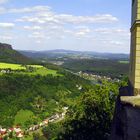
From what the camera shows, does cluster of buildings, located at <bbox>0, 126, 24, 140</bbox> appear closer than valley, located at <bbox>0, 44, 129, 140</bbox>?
No

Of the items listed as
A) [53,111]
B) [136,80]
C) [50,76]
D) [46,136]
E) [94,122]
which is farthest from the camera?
[50,76]

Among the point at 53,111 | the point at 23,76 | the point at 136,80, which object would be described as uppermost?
the point at 136,80

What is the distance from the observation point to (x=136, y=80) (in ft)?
40.2

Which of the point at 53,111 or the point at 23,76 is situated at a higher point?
the point at 23,76

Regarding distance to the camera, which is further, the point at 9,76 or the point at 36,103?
the point at 9,76

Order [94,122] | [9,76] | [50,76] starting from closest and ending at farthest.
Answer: [94,122] → [9,76] → [50,76]

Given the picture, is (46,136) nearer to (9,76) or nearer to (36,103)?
(36,103)

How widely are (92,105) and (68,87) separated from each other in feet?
465

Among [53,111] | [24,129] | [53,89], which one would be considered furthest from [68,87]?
[24,129]

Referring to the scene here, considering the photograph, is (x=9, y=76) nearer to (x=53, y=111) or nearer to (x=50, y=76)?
(x=50, y=76)

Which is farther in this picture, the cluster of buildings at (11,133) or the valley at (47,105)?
the cluster of buildings at (11,133)

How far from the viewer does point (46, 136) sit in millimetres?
90438

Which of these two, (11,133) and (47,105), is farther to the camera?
(47,105)

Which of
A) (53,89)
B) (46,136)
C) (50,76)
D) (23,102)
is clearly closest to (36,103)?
(23,102)
